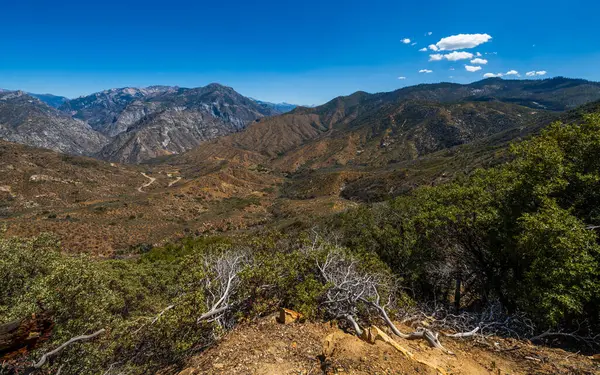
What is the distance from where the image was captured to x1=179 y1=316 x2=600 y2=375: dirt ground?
23.1 feet

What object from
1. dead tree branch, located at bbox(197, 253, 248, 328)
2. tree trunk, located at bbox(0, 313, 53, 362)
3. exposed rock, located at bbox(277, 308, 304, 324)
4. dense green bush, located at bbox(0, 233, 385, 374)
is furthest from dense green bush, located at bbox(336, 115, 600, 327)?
tree trunk, located at bbox(0, 313, 53, 362)

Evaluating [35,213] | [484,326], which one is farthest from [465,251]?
[35,213]

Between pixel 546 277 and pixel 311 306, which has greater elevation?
pixel 546 277

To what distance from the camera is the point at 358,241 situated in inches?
752

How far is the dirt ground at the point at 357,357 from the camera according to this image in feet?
23.1

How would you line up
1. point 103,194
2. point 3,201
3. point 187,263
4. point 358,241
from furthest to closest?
point 103,194 → point 3,201 → point 358,241 → point 187,263

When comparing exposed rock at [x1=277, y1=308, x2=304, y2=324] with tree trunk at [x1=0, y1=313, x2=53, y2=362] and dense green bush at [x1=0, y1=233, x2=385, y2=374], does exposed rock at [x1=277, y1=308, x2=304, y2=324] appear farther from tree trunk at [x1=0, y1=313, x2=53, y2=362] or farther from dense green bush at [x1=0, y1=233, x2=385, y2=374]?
tree trunk at [x1=0, y1=313, x2=53, y2=362]

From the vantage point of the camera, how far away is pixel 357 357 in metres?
7.30

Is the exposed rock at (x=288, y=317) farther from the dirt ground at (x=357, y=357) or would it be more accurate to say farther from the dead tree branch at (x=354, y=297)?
the dead tree branch at (x=354, y=297)

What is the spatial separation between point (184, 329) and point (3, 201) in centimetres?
8914

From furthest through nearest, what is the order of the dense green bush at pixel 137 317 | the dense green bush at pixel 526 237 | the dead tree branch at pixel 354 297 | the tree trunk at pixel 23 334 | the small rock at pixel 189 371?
the dead tree branch at pixel 354 297 < the dense green bush at pixel 526 237 < the dense green bush at pixel 137 317 < the tree trunk at pixel 23 334 < the small rock at pixel 189 371

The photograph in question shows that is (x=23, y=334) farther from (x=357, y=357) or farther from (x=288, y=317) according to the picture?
(x=357, y=357)

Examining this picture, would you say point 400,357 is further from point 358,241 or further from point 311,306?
point 358,241

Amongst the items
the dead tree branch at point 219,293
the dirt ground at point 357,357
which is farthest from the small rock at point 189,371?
the dead tree branch at point 219,293
